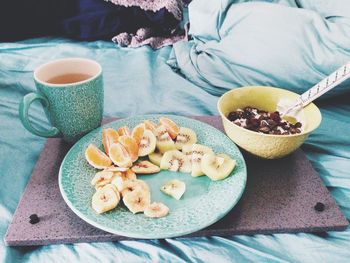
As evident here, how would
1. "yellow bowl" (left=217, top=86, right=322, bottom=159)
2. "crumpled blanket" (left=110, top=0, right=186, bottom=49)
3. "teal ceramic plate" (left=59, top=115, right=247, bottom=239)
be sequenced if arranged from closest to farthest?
1. "teal ceramic plate" (left=59, top=115, right=247, bottom=239)
2. "yellow bowl" (left=217, top=86, right=322, bottom=159)
3. "crumpled blanket" (left=110, top=0, right=186, bottom=49)

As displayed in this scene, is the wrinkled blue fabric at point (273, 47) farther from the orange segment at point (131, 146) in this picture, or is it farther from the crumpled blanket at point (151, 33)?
the orange segment at point (131, 146)

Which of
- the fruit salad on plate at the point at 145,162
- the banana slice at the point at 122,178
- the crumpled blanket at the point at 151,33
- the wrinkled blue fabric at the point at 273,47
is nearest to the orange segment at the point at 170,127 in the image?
the fruit salad on plate at the point at 145,162

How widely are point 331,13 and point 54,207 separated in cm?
72

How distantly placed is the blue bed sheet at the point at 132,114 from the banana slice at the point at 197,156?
0.09 meters

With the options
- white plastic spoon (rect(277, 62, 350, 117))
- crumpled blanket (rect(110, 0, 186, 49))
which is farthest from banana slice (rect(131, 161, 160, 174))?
crumpled blanket (rect(110, 0, 186, 49))

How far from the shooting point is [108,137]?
53cm

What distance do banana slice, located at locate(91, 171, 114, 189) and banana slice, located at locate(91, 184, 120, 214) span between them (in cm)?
1

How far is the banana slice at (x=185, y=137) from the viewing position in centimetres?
54

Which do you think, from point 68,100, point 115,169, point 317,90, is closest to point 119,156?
point 115,169

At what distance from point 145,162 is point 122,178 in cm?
6

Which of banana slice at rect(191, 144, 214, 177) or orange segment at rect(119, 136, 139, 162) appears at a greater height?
orange segment at rect(119, 136, 139, 162)

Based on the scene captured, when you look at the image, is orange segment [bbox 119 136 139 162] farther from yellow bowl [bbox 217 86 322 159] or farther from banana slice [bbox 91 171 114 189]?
yellow bowl [bbox 217 86 322 159]

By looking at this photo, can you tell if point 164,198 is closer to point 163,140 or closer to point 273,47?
point 163,140

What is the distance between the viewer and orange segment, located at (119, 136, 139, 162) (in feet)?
1.65
